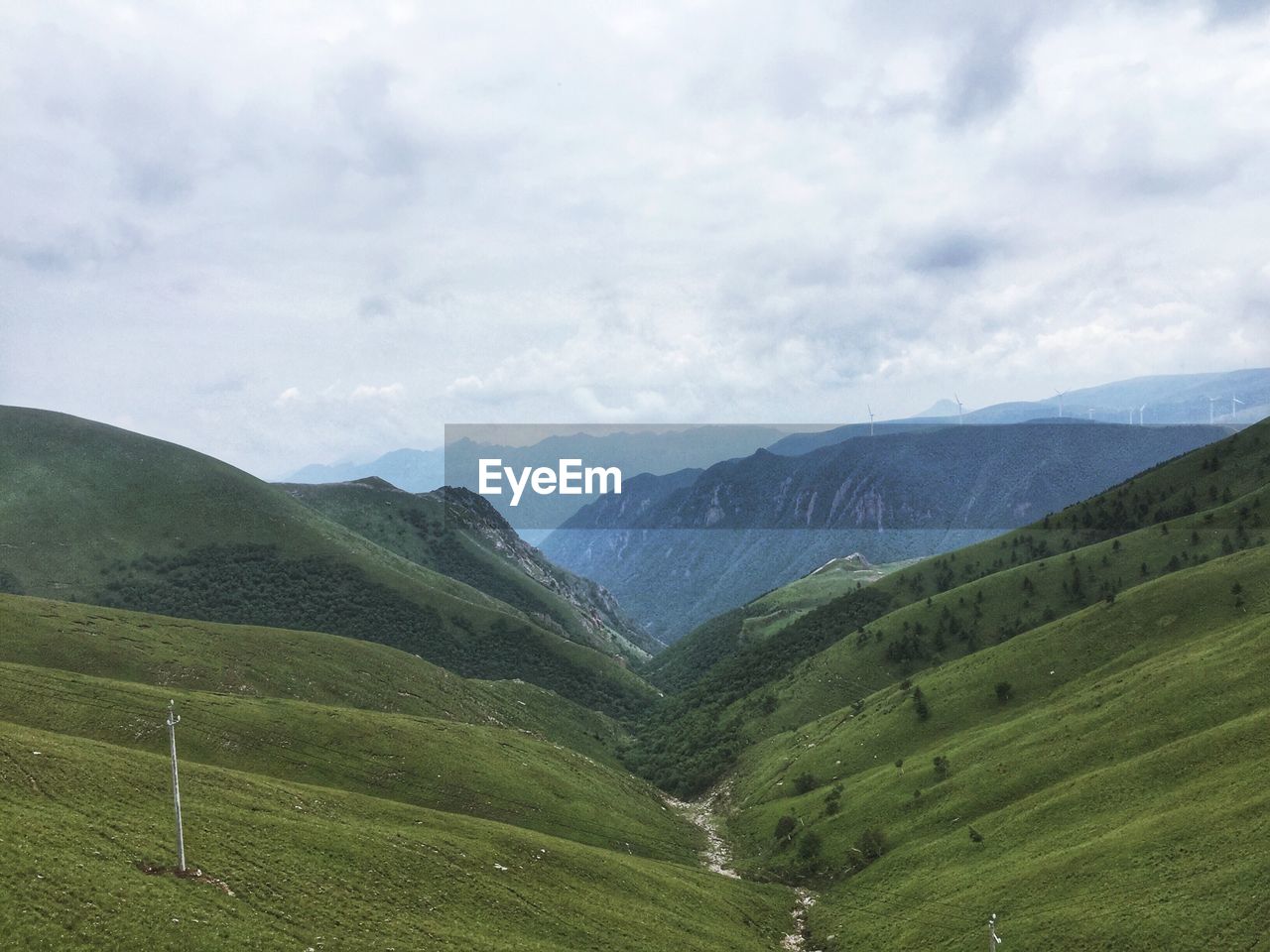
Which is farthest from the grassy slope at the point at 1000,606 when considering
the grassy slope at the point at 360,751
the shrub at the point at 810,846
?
the grassy slope at the point at 360,751

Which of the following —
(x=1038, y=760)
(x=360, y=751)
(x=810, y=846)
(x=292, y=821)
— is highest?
(x=292, y=821)

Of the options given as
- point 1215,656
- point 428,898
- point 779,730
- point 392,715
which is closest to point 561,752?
point 392,715

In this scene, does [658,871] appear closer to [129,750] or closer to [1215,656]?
[129,750]

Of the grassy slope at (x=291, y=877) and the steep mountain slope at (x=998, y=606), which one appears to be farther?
the steep mountain slope at (x=998, y=606)

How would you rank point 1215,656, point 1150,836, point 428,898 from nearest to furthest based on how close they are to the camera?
point 428,898 → point 1150,836 → point 1215,656

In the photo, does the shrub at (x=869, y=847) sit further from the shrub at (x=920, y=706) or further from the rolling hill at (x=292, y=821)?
the shrub at (x=920, y=706)

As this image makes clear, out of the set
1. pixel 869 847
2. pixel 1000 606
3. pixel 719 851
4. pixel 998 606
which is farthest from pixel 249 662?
pixel 1000 606

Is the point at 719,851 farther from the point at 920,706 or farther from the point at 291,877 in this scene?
the point at 291,877
